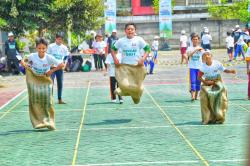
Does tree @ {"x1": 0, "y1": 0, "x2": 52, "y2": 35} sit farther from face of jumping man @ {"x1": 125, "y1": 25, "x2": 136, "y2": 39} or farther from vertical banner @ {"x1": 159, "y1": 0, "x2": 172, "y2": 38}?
face of jumping man @ {"x1": 125, "y1": 25, "x2": 136, "y2": 39}

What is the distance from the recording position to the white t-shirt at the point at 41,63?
404 inches

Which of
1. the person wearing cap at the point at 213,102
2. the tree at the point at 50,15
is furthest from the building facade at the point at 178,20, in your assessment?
the person wearing cap at the point at 213,102

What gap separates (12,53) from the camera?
1021 inches

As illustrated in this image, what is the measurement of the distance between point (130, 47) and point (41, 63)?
213cm

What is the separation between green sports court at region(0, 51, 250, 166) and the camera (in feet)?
23.8

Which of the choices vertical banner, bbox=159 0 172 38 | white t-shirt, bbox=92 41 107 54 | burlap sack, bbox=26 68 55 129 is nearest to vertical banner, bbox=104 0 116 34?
vertical banner, bbox=159 0 172 38

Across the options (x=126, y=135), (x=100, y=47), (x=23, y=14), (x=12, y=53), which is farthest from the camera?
(x=23, y=14)

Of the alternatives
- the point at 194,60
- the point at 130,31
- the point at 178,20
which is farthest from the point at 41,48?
the point at 178,20

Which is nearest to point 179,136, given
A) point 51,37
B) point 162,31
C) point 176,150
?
point 176,150

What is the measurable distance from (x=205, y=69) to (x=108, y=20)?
28.3 meters

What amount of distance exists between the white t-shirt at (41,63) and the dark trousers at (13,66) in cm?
1657

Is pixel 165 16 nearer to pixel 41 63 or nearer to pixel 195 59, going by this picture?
pixel 195 59

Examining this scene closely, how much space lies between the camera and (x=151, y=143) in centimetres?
836

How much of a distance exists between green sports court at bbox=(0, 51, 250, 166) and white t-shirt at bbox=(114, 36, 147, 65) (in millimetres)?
1142
